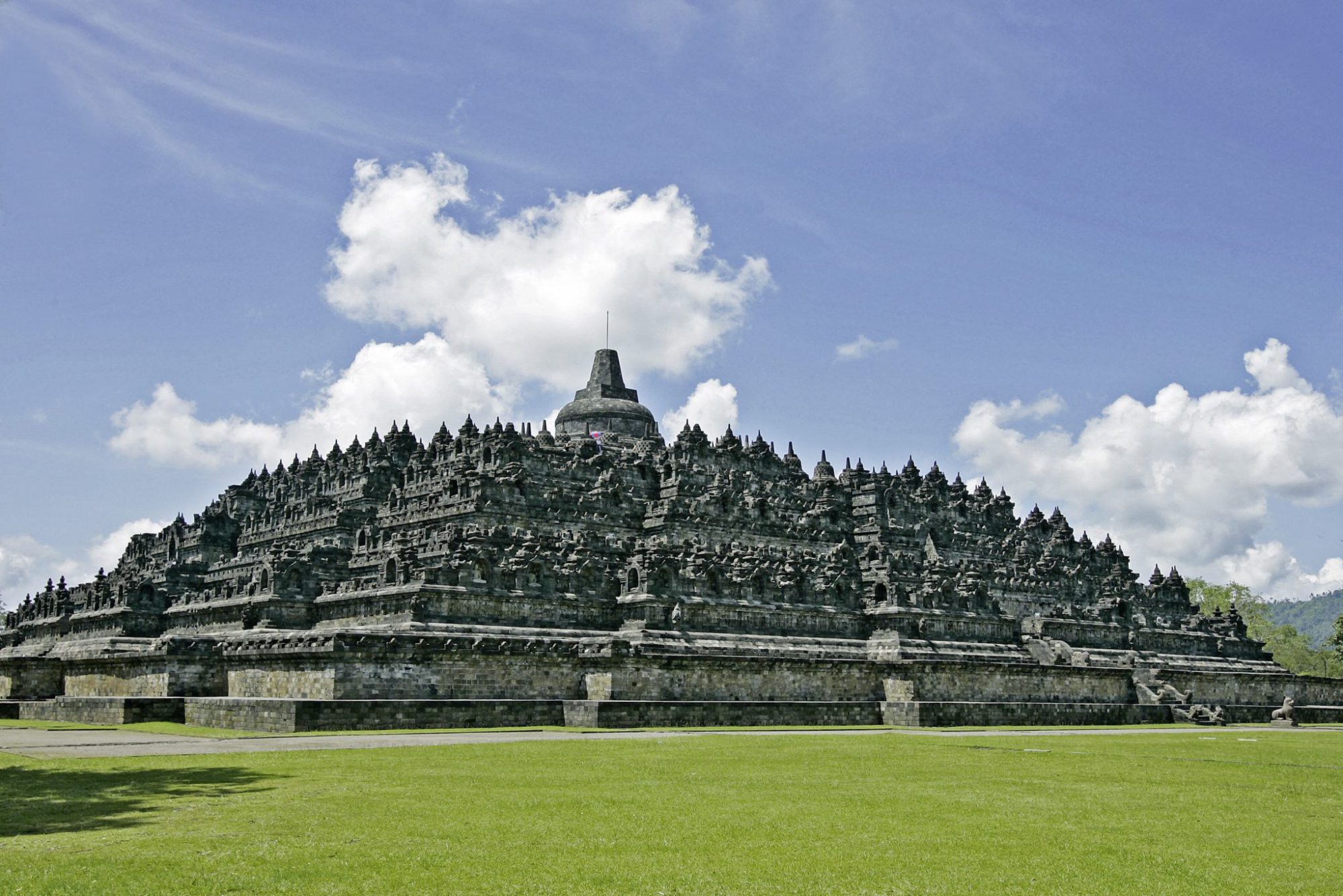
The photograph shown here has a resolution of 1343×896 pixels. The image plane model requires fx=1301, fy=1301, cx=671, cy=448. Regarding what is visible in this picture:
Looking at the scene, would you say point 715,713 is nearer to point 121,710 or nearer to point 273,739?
point 273,739

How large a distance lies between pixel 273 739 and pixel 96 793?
14493mm

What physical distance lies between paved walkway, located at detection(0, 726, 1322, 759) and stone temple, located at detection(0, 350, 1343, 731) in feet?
10.4

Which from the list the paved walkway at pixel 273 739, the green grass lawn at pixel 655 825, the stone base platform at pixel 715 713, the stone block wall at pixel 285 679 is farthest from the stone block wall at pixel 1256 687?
the stone block wall at pixel 285 679

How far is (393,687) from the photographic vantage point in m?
47.6

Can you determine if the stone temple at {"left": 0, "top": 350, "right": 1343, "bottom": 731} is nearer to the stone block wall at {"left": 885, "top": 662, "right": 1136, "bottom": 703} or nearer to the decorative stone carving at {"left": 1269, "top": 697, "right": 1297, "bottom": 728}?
the stone block wall at {"left": 885, "top": 662, "right": 1136, "bottom": 703}

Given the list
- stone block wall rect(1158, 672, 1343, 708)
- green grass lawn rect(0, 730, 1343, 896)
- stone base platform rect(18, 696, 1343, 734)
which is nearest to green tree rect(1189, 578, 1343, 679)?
stone block wall rect(1158, 672, 1343, 708)

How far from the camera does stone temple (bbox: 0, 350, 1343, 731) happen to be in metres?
49.7

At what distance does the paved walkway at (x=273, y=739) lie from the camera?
32.8m

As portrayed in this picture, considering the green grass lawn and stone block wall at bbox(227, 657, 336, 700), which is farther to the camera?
stone block wall at bbox(227, 657, 336, 700)

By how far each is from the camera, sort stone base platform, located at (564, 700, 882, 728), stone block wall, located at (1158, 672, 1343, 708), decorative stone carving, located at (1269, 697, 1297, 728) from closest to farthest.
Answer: stone base platform, located at (564, 700, 882, 728) < decorative stone carving, located at (1269, 697, 1297, 728) < stone block wall, located at (1158, 672, 1343, 708)

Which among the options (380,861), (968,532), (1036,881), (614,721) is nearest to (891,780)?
(1036,881)

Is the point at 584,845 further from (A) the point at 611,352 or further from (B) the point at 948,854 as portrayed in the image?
(A) the point at 611,352

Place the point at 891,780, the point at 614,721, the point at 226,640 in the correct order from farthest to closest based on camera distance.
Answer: the point at 226,640
the point at 614,721
the point at 891,780

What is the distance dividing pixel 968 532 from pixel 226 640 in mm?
58806
